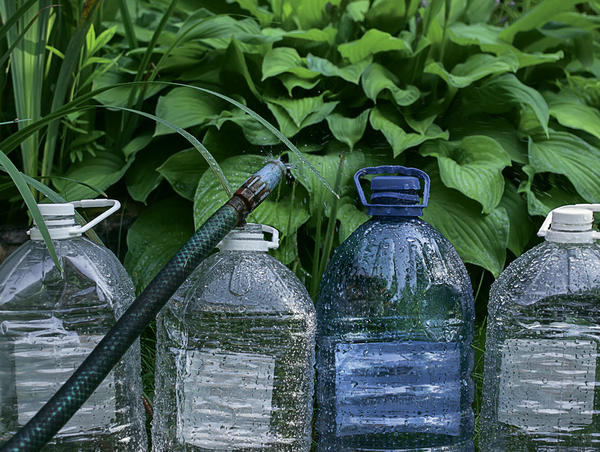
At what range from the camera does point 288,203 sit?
2105mm

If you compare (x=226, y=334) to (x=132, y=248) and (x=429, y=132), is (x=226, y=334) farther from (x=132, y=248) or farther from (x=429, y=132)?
(x=429, y=132)

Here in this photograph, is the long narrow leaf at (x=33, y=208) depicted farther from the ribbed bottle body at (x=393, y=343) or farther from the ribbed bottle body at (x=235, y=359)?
the ribbed bottle body at (x=393, y=343)

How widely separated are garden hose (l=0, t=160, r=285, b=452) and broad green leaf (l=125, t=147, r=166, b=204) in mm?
994

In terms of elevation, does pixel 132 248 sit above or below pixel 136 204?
below

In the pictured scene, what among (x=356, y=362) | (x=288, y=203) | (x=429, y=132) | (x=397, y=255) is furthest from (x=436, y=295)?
(x=429, y=132)

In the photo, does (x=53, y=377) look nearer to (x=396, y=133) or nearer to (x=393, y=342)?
(x=393, y=342)

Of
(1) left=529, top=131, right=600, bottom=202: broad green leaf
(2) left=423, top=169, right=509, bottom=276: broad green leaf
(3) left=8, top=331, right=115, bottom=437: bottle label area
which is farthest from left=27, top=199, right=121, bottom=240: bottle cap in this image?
(1) left=529, top=131, right=600, bottom=202: broad green leaf

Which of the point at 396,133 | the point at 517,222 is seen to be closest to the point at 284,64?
the point at 396,133

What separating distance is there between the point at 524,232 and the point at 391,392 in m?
0.95

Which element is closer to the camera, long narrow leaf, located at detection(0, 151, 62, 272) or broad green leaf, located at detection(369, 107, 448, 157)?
long narrow leaf, located at detection(0, 151, 62, 272)

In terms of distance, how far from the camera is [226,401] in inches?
56.3

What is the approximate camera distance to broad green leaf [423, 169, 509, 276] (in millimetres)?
2072

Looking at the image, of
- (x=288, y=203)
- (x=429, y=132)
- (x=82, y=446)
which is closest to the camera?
(x=82, y=446)

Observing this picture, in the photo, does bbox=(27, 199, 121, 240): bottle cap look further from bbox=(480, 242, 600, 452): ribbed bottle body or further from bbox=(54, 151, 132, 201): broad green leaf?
bbox=(480, 242, 600, 452): ribbed bottle body
